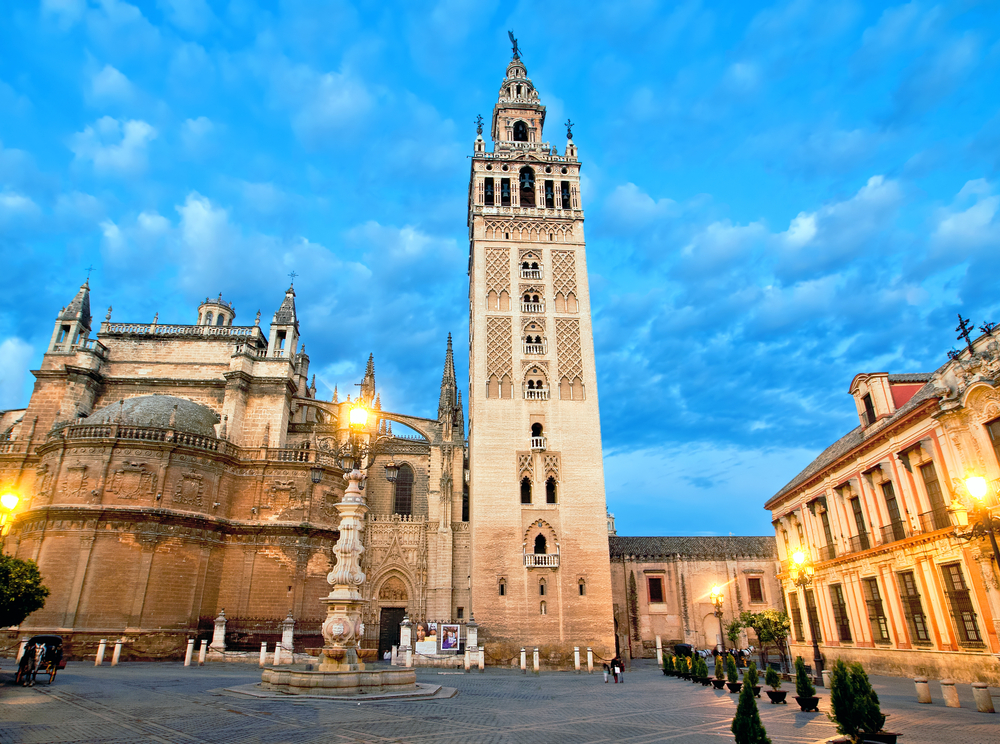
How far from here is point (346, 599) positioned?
1409 cm

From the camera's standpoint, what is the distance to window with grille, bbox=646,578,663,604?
4172 cm

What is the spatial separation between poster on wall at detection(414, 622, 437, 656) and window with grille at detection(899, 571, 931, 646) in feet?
63.6

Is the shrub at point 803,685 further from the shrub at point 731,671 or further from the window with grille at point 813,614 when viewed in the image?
the window with grille at point 813,614

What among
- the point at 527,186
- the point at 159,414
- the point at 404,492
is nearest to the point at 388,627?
the point at 404,492

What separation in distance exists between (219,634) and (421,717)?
69.1 ft

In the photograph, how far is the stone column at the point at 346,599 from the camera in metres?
13.9

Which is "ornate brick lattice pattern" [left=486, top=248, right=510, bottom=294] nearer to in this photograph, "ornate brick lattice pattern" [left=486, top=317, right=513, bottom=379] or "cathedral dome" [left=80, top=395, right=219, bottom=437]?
"ornate brick lattice pattern" [left=486, top=317, right=513, bottom=379]

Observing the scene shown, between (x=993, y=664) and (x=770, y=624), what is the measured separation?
19296mm

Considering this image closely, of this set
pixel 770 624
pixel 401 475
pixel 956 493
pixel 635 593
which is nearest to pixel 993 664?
pixel 956 493

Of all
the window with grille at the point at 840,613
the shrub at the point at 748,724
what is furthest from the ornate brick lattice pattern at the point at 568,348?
the shrub at the point at 748,724

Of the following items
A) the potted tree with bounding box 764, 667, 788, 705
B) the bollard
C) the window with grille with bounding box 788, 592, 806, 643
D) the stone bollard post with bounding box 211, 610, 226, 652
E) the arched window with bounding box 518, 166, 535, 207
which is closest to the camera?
the bollard

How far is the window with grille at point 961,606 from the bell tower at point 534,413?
16394 mm

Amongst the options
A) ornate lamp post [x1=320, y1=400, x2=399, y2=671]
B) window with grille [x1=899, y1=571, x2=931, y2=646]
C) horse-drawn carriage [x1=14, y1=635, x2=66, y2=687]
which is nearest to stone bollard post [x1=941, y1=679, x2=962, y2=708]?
window with grille [x1=899, y1=571, x2=931, y2=646]

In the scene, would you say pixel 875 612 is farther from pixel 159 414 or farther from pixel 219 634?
pixel 159 414
